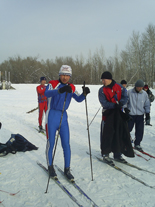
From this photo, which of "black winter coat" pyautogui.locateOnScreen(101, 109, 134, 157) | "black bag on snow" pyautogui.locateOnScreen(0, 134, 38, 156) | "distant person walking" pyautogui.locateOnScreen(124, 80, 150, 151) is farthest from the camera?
"distant person walking" pyautogui.locateOnScreen(124, 80, 150, 151)

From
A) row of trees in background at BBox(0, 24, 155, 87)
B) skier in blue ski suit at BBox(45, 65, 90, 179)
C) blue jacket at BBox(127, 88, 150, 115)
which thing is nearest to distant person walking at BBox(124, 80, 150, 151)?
blue jacket at BBox(127, 88, 150, 115)

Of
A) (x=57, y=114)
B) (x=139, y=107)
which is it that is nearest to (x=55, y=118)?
(x=57, y=114)

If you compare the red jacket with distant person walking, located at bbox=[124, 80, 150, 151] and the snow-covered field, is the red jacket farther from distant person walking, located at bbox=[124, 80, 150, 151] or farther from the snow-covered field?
distant person walking, located at bbox=[124, 80, 150, 151]

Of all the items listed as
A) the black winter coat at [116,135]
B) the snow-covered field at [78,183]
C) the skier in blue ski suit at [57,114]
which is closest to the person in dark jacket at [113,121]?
the black winter coat at [116,135]

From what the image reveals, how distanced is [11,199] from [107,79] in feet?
9.30

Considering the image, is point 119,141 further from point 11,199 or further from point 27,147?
point 27,147

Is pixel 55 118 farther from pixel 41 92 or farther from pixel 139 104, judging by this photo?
pixel 41 92

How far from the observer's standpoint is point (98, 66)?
43.1m

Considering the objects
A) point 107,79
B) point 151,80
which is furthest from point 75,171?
point 151,80

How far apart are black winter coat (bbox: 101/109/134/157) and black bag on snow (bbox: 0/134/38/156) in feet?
7.25

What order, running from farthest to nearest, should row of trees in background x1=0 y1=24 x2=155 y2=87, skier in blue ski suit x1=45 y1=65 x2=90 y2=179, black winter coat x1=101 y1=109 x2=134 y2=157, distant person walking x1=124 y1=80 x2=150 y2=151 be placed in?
row of trees in background x1=0 y1=24 x2=155 y2=87 < distant person walking x1=124 y1=80 x2=150 y2=151 < black winter coat x1=101 y1=109 x2=134 y2=157 < skier in blue ski suit x1=45 y1=65 x2=90 y2=179

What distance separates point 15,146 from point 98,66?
4065 centimetres

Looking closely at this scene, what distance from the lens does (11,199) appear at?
2.55 meters

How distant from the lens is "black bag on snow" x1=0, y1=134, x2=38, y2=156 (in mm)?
4249
